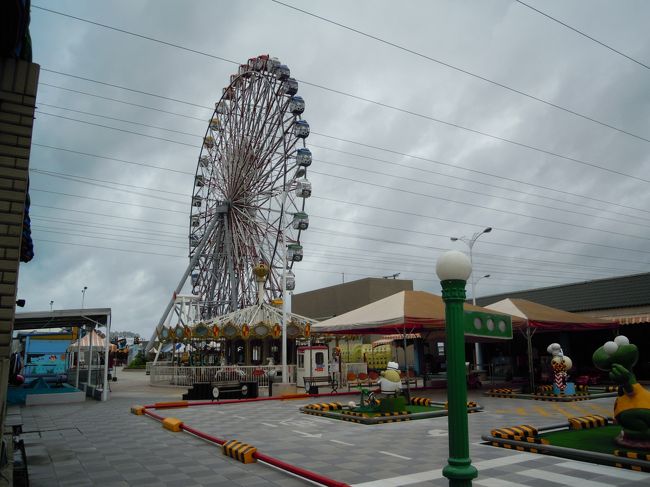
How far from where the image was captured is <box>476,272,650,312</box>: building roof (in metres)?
26.6

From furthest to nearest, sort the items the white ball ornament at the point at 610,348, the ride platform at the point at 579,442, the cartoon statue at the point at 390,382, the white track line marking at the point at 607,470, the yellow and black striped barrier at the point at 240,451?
the cartoon statue at the point at 390,382 → the white ball ornament at the point at 610,348 → the yellow and black striped barrier at the point at 240,451 → the ride platform at the point at 579,442 → the white track line marking at the point at 607,470

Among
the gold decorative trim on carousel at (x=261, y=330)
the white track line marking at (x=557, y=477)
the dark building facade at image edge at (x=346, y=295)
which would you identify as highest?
the dark building facade at image edge at (x=346, y=295)

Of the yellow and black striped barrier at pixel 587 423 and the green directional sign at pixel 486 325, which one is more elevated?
the green directional sign at pixel 486 325

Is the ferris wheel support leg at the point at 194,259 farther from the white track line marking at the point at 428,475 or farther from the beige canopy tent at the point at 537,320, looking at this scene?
the white track line marking at the point at 428,475

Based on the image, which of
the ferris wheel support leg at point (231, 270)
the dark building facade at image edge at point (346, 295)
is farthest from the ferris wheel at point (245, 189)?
the dark building facade at image edge at point (346, 295)

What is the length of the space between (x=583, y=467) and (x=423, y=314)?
11.1 m

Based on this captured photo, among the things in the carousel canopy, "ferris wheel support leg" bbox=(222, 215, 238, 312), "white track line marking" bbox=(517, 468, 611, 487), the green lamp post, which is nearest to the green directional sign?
the green lamp post

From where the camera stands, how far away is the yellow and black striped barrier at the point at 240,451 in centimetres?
862

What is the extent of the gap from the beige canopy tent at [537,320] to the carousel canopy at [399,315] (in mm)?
793

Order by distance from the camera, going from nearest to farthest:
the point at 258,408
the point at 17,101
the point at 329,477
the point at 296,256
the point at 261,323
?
the point at 17,101 → the point at 329,477 → the point at 258,408 → the point at 261,323 → the point at 296,256

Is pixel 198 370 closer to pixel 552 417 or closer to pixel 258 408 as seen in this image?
pixel 258 408

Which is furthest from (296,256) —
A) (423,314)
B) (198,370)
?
A: (423,314)

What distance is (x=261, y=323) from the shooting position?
2777 centimetres

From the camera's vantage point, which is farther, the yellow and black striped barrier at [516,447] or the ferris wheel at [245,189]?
the ferris wheel at [245,189]
